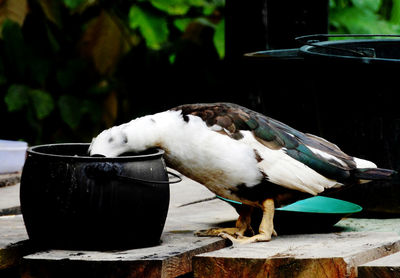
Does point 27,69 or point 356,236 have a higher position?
point 27,69

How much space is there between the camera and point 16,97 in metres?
5.64

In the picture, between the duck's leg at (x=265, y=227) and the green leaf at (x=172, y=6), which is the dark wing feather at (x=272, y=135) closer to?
the duck's leg at (x=265, y=227)

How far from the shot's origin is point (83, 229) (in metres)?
2.68

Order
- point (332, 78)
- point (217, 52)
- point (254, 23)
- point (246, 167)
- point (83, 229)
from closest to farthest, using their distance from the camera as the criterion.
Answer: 1. point (83, 229)
2. point (246, 167)
3. point (332, 78)
4. point (254, 23)
5. point (217, 52)

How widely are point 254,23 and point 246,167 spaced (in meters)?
1.51

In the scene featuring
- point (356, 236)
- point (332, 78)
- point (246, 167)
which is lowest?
point (356, 236)

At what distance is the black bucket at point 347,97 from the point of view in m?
3.16

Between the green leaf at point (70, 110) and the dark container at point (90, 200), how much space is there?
297cm

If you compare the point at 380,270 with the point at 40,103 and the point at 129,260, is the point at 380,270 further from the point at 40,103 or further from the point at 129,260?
the point at 40,103

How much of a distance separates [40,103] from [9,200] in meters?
2.18

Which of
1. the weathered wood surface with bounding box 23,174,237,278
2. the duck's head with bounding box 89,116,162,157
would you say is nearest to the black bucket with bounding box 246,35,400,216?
the duck's head with bounding box 89,116,162,157

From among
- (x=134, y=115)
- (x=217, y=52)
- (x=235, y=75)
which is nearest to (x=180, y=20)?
(x=217, y=52)

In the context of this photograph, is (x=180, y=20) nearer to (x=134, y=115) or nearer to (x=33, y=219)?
(x=134, y=115)

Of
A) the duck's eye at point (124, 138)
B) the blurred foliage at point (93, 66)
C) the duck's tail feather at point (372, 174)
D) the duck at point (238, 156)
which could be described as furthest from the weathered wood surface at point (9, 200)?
the blurred foliage at point (93, 66)
